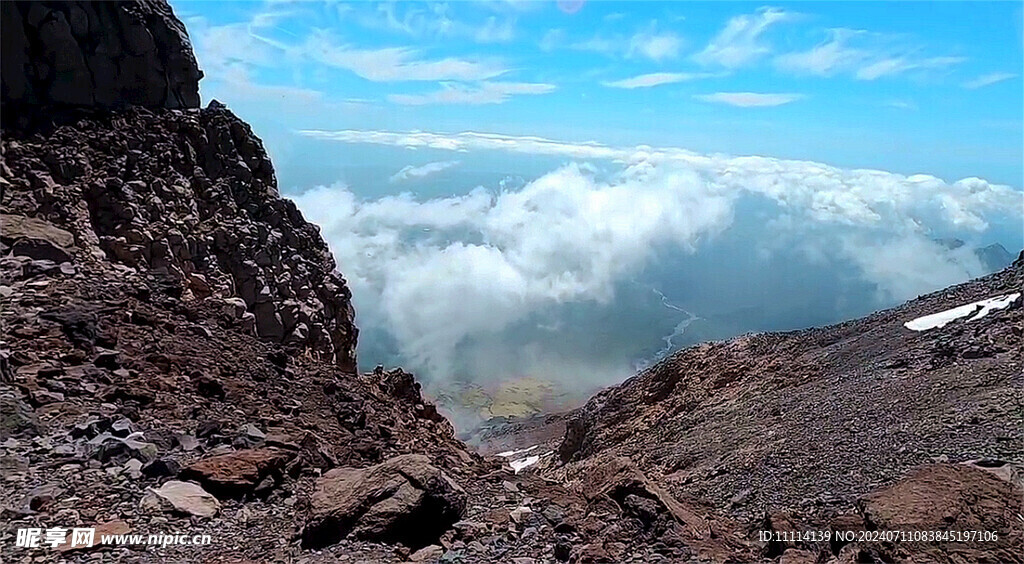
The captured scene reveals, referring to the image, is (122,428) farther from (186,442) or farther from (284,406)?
(284,406)

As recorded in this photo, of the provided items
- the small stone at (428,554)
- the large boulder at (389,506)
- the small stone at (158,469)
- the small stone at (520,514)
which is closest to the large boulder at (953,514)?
the small stone at (520,514)

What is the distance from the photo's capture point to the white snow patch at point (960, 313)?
895 inches

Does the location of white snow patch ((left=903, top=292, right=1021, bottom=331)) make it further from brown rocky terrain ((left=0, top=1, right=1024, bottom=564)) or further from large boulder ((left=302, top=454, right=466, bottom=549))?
large boulder ((left=302, top=454, right=466, bottom=549))

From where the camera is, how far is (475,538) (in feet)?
25.2

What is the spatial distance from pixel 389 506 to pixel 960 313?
23.9 m

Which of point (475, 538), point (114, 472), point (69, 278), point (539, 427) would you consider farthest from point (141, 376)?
point (539, 427)

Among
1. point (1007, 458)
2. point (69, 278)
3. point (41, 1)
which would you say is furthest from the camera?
point (41, 1)

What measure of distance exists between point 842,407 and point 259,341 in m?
13.9

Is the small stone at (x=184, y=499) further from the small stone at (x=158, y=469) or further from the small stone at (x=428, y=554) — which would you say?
the small stone at (x=428, y=554)

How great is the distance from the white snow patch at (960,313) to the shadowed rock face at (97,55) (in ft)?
87.6

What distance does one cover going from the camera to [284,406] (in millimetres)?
12516

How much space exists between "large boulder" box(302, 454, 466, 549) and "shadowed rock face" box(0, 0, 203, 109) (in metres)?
18.1

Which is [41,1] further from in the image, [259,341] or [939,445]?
[939,445]

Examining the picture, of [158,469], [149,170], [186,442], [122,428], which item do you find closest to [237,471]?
[158,469]
